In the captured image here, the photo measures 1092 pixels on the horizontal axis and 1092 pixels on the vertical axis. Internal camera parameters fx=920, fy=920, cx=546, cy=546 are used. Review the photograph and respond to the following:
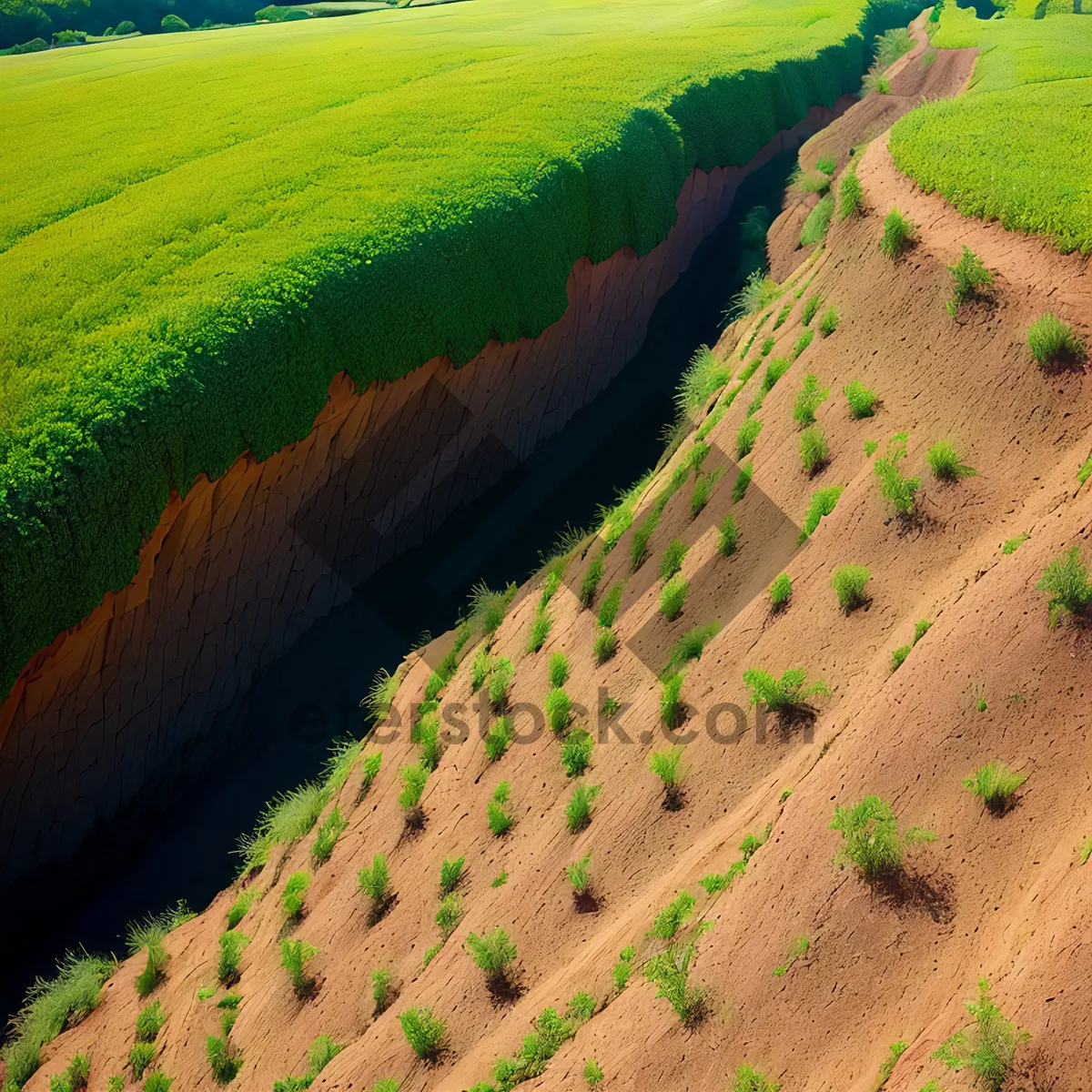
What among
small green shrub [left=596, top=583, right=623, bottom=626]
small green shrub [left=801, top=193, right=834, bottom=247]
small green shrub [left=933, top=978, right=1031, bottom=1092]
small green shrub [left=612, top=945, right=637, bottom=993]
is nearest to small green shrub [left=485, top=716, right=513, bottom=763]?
small green shrub [left=596, top=583, right=623, bottom=626]

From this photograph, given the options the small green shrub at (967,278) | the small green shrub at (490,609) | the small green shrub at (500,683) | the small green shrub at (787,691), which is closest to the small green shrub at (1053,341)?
the small green shrub at (967,278)

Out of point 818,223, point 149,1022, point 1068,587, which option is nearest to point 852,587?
point 1068,587

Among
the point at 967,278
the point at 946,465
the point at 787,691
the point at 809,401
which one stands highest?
the point at 967,278

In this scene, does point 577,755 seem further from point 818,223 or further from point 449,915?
point 818,223

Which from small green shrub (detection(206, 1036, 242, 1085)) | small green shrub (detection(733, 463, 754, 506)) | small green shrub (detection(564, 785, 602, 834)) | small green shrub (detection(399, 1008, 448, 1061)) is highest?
small green shrub (detection(733, 463, 754, 506))

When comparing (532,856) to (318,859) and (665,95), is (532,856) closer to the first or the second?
(318,859)

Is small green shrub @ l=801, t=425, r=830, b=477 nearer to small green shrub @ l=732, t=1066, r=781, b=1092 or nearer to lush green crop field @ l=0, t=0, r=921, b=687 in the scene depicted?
small green shrub @ l=732, t=1066, r=781, b=1092

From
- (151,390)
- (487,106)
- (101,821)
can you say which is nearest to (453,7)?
(487,106)
